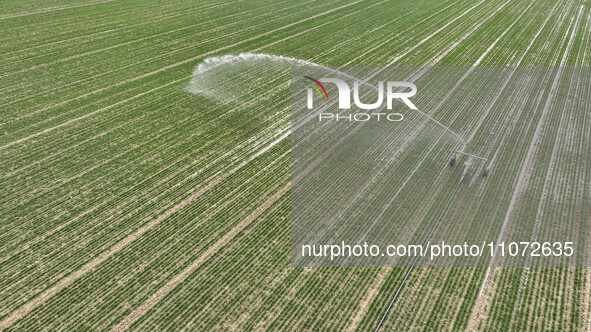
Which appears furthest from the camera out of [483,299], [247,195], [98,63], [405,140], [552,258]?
[98,63]

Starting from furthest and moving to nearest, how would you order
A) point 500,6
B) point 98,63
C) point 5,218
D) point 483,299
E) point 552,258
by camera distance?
point 500,6 → point 98,63 → point 5,218 → point 552,258 → point 483,299

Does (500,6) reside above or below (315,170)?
above

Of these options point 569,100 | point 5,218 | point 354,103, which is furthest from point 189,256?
point 569,100

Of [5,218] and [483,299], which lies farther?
[5,218]

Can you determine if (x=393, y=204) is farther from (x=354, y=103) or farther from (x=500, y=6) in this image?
(x=500, y=6)

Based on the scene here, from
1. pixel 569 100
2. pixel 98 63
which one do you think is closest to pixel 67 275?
pixel 98 63

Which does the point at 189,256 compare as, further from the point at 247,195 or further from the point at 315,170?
the point at 315,170
